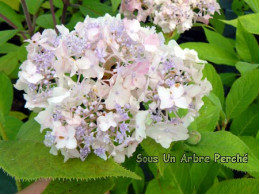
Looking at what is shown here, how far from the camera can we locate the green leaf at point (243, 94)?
36.3 inches

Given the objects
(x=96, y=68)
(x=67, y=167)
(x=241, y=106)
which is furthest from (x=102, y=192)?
(x=241, y=106)

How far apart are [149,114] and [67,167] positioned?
0.50ft

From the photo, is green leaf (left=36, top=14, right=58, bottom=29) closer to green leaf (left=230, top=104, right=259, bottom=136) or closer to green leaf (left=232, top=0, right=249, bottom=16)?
green leaf (left=230, top=104, right=259, bottom=136)

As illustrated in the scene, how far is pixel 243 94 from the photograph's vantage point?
93 centimetres

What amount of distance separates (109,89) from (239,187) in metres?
0.40

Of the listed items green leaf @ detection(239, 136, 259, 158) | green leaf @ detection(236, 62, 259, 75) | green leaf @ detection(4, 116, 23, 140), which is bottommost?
green leaf @ detection(4, 116, 23, 140)

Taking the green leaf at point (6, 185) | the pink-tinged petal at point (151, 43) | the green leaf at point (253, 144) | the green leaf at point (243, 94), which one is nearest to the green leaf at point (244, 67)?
the green leaf at point (243, 94)

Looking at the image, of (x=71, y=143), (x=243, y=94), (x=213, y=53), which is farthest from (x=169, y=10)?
(x=71, y=143)

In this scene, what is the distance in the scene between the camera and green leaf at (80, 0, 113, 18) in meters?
1.18

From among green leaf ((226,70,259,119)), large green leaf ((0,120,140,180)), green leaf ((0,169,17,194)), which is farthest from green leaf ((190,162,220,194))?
green leaf ((0,169,17,194))

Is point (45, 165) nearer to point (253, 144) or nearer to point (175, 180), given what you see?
point (175, 180)

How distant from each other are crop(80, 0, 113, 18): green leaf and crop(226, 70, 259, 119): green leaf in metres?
0.49

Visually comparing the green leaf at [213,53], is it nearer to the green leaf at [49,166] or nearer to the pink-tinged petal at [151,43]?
the pink-tinged petal at [151,43]

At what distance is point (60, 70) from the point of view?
57 centimetres
